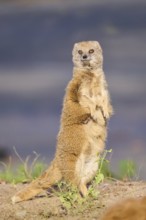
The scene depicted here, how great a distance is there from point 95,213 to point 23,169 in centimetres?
194

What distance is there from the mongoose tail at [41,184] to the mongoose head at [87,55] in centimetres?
106

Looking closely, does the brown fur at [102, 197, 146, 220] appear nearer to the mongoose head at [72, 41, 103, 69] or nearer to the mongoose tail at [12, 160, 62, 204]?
the mongoose head at [72, 41, 103, 69]

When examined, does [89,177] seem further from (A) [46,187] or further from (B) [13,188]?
(B) [13,188]

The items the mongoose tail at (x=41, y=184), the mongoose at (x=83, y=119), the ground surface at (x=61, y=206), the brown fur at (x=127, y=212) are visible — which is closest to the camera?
the brown fur at (x=127, y=212)

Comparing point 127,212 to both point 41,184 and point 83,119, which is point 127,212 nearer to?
point 83,119

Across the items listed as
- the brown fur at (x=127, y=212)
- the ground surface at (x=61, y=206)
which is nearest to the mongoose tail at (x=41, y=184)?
the ground surface at (x=61, y=206)

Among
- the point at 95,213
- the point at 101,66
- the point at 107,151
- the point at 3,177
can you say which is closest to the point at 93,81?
the point at 101,66

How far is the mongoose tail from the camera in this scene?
889cm

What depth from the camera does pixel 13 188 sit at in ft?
32.1

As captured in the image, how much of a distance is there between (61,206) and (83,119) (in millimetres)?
859

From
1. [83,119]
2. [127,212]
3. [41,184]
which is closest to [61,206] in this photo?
[41,184]

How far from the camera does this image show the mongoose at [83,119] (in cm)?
855

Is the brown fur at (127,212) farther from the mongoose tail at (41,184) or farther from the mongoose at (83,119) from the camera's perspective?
the mongoose tail at (41,184)

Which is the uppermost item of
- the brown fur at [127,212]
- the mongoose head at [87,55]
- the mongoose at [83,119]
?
the mongoose head at [87,55]
